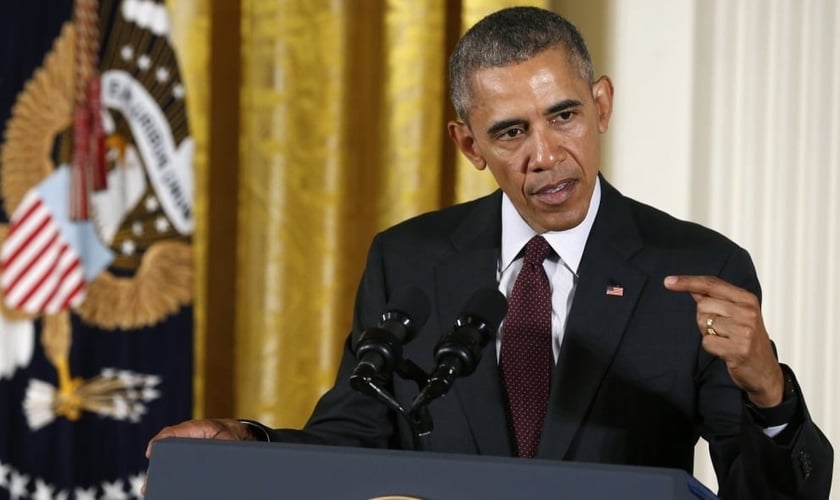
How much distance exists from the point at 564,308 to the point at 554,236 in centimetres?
12

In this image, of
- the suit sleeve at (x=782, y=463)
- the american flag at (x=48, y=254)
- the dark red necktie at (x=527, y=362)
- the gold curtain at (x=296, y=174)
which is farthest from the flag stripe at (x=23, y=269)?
the suit sleeve at (x=782, y=463)

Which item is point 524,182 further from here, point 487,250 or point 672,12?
point 672,12

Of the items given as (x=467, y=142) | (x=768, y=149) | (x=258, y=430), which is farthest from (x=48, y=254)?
(x=768, y=149)

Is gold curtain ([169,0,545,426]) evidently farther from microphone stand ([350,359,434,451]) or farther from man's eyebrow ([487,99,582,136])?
microphone stand ([350,359,434,451])

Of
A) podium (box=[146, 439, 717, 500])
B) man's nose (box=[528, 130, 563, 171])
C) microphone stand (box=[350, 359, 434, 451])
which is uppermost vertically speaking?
man's nose (box=[528, 130, 563, 171])

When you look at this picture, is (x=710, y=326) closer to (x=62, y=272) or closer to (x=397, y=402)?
(x=397, y=402)

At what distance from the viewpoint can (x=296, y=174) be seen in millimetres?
3500

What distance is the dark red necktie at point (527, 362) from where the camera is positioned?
206 centimetres

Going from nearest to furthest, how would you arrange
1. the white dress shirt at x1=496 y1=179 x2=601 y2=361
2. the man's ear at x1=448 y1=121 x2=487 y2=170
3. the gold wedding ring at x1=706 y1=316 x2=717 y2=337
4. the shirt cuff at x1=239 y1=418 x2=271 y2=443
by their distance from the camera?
the gold wedding ring at x1=706 y1=316 x2=717 y2=337, the shirt cuff at x1=239 y1=418 x2=271 y2=443, the white dress shirt at x1=496 y1=179 x2=601 y2=361, the man's ear at x1=448 y1=121 x2=487 y2=170

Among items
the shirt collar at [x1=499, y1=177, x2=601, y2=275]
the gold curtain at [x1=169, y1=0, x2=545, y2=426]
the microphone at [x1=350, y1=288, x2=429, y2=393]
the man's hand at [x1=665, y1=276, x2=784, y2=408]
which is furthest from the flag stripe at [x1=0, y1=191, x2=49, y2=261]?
the man's hand at [x1=665, y1=276, x2=784, y2=408]

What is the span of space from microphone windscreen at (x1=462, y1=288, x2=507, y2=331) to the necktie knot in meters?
0.49

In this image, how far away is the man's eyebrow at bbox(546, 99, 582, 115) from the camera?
2045mm

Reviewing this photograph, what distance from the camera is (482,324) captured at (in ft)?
5.22

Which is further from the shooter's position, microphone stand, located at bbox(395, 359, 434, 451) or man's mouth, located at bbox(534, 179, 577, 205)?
man's mouth, located at bbox(534, 179, 577, 205)
